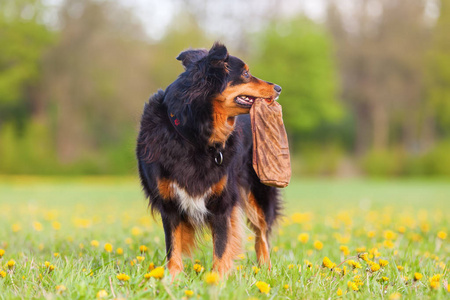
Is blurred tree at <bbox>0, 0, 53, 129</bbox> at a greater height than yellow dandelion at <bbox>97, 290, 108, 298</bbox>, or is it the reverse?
blurred tree at <bbox>0, 0, 53, 129</bbox>

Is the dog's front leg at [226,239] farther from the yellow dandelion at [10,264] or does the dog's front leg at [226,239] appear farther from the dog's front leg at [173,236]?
the yellow dandelion at [10,264]

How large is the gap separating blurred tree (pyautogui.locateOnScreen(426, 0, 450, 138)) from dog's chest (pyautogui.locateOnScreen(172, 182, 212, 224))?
32577mm

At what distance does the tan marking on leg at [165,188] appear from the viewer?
133 inches

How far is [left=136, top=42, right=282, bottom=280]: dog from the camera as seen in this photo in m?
3.36

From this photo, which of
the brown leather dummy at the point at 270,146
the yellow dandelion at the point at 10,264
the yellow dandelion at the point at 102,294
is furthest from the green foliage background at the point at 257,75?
the yellow dandelion at the point at 102,294

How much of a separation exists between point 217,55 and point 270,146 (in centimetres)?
85

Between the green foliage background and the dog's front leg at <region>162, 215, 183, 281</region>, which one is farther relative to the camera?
the green foliage background

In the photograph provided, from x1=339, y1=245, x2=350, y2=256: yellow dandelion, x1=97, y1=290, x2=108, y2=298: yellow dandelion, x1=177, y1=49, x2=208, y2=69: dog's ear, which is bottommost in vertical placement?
x1=339, y1=245, x2=350, y2=256: yellow dandelion

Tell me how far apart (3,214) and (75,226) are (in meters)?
2.31

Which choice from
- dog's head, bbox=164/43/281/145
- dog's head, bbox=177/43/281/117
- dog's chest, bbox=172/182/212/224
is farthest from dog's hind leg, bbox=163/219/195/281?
dog's head, bbox=177/43/281/117

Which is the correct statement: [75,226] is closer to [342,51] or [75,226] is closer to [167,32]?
[167,32]

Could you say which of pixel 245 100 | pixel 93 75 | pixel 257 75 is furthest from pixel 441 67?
pixel 245 100

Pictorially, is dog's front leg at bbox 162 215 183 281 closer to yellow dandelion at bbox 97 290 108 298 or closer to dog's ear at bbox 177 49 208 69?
yellow dandelion at bbox 97 290 108 298

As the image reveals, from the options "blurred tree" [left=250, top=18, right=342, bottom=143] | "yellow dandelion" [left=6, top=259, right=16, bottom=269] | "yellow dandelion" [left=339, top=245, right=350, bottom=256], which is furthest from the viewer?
"blurred tree" [left=250, top=18, right=342, bottom=143]
